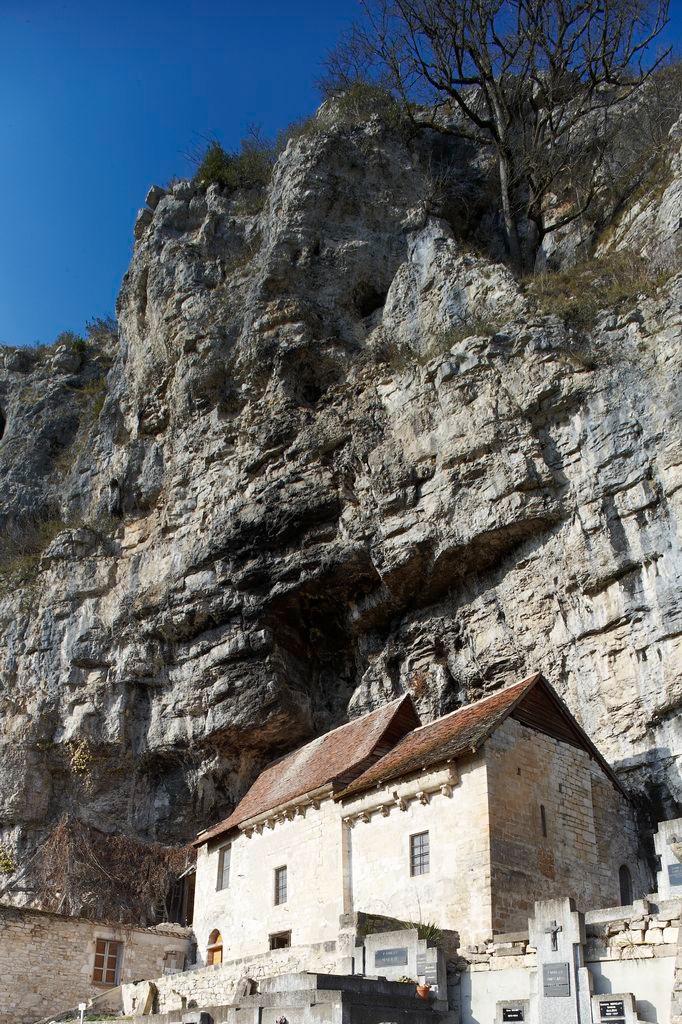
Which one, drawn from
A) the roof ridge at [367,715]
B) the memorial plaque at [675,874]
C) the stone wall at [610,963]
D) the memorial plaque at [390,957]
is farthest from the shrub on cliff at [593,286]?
the memorial plaque at [390,957]

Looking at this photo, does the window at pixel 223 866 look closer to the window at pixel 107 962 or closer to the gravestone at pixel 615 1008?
the window at pixel 107 962

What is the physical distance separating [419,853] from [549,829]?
2.76 metres

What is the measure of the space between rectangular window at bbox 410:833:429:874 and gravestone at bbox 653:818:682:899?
5.37 metres

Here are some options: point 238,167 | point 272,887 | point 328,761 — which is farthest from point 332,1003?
point 238,167

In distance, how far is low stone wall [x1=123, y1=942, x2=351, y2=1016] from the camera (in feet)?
55.7

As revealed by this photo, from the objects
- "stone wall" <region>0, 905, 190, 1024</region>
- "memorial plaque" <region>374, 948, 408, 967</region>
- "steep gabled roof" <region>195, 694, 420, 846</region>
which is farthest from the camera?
"stone wall" <region>0, 905, 190, 1024</region>

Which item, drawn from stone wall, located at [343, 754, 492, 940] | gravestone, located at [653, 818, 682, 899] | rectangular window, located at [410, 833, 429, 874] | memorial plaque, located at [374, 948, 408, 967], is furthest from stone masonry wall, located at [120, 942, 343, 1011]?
gravestone, located at [653, 818, 682, 899]

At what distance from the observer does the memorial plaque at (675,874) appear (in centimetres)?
1366

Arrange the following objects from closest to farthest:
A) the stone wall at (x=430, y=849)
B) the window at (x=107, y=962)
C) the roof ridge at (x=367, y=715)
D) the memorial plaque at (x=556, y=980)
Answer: the memorial plaque at (x=556, y=980) < the stone wall at (x=430, y=849) < the window at (x=107, y=962) < the roof ridge at (x=367, y=715)

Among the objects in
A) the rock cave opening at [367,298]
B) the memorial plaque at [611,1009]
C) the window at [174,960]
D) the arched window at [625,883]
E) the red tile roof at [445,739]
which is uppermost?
the rock cave opening at [367,298]

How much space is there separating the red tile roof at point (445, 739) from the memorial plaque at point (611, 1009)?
5.45m

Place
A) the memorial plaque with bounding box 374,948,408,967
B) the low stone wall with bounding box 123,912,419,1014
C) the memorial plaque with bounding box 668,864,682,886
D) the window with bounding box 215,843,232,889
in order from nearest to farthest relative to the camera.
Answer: the memorial plaque with bounding box 668,864,682,886, the memorial plaque with bounding box 374,948,408,967, the low stone wall with bounding box 123,912,419,1014, the window with bounding box 215,843,232,889

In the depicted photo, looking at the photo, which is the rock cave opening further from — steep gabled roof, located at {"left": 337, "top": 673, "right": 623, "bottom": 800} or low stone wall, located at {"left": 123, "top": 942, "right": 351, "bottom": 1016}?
low stone wall, located at {"left": 123, "top": 942, "right": 351, "bottom": 1016}

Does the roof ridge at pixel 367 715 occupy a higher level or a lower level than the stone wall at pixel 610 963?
higher
